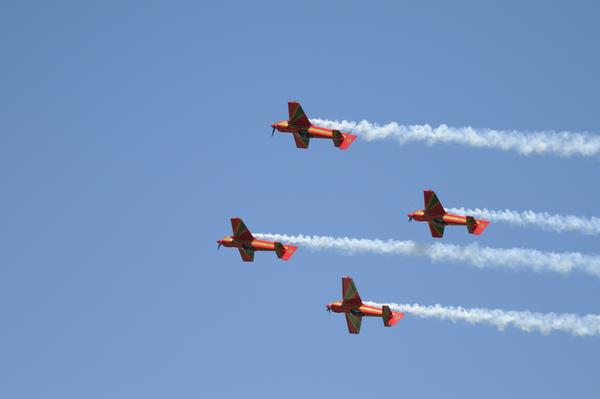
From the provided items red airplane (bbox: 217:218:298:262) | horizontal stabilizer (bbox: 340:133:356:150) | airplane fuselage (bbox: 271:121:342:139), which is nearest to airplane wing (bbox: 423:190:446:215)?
horizontal stabilizer (bbox: 340:133:356:150)

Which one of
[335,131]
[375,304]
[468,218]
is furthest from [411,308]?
[335,131]

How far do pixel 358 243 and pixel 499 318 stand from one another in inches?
578

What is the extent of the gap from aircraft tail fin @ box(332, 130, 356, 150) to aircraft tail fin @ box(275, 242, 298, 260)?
10666 millimetres

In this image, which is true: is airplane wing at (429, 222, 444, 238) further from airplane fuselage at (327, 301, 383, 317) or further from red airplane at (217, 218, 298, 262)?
red airplane at (217, 218, 298, 262)

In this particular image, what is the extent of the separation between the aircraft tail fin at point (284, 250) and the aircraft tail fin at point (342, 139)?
10.7m

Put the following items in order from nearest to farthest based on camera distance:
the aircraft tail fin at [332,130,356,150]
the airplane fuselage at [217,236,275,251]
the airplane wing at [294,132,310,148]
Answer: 1. the aircraft tail fin at [332,130,356,150]
2. the airplane wing at [294,132,310,148]
3. the airplane fuselage at [217,236,275,251]

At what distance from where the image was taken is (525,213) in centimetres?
8931

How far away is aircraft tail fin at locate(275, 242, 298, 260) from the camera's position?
9994 cm

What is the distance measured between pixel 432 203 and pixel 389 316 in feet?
35.9

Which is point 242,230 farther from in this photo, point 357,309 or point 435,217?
point 435,217

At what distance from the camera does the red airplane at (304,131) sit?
97938 millimetres

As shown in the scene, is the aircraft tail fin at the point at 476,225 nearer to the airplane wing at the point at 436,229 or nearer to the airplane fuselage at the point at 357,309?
the airplane wing at the point at 436,229


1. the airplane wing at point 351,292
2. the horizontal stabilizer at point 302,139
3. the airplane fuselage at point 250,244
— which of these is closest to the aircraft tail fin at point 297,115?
the horizontal stabilizer at point 302,139

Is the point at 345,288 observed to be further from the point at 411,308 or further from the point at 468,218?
the point at 468,218
